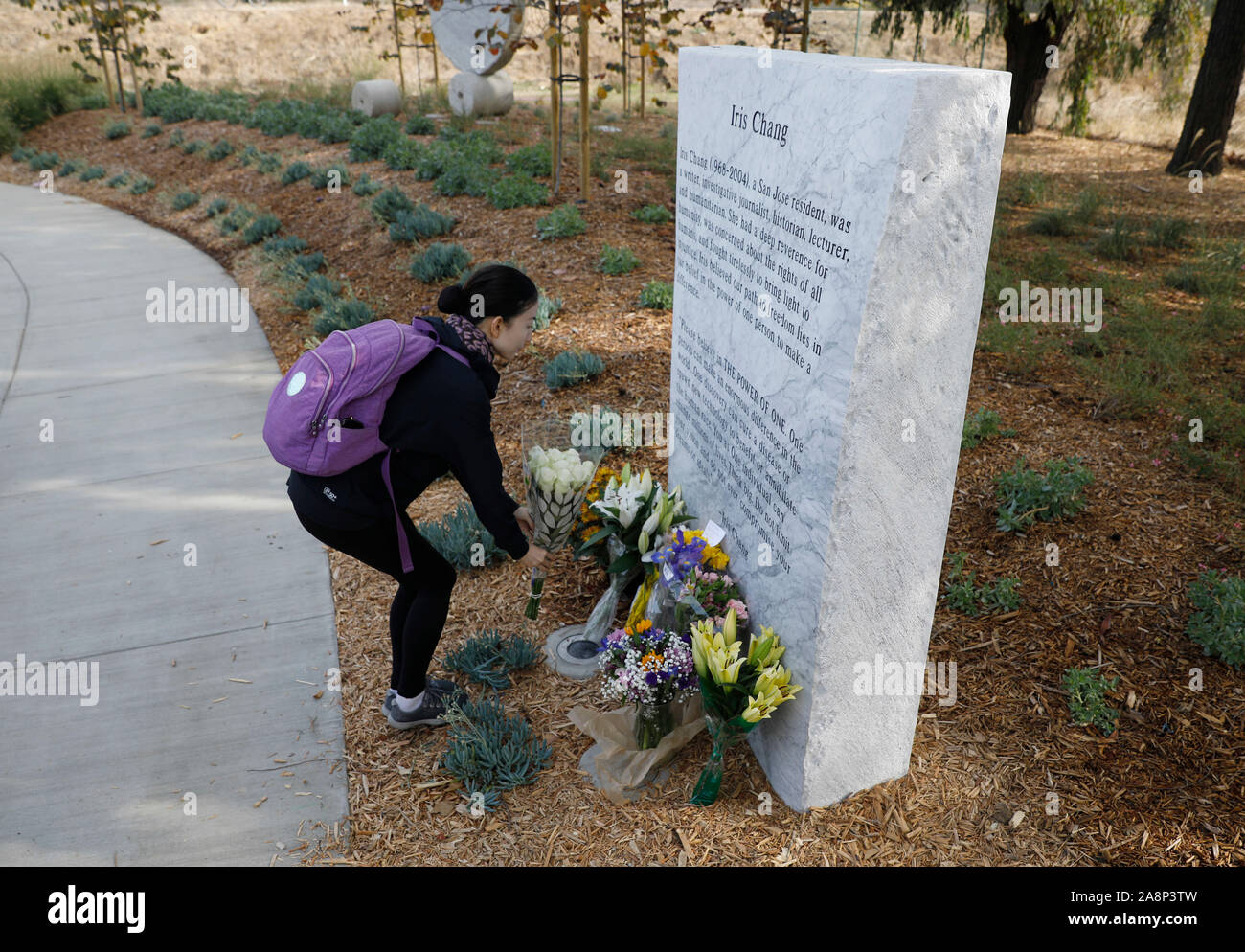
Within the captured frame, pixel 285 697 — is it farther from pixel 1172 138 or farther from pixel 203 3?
pixel 203 3

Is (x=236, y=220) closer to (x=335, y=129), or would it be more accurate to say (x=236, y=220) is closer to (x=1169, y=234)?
(x=335, y=129)

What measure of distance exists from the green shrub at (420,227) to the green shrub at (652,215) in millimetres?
1861

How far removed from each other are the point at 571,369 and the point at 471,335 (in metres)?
2.87

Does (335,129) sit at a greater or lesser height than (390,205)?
greater

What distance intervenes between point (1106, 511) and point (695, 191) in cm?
257

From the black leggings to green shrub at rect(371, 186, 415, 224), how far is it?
22.2ft

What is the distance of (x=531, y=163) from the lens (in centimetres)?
1029

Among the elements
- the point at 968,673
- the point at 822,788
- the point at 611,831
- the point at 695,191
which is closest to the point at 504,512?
the point at 611,831

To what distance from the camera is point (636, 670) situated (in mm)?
3061

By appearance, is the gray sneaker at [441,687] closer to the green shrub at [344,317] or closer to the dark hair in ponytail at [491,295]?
the dark hair in ponytail at [491,295]

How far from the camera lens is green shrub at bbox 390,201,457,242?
A: 8.59 m

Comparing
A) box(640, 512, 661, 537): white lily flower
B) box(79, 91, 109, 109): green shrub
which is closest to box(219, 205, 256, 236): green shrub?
box(640, 512, 661, 537): white lily flower

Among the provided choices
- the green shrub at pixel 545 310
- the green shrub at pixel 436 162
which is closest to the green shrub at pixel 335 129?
the green shrub at pixel 436 162

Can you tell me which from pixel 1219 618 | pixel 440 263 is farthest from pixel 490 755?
pixel 440 263
